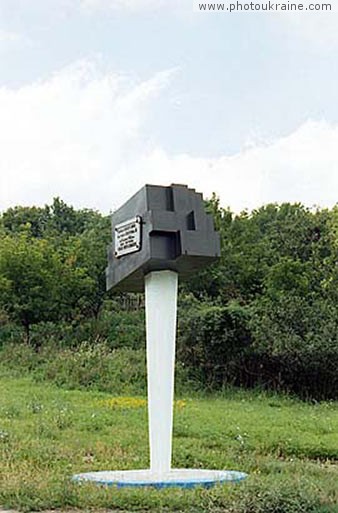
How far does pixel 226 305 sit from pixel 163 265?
13.1 meters

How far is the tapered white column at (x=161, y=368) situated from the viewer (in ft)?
26.9

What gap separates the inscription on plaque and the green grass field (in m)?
2.26

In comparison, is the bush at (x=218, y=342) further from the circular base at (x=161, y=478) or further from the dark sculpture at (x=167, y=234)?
the circular base at (x=161, y=478)

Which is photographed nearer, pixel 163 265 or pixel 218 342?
pixel 163 265

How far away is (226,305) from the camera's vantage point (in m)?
21.2

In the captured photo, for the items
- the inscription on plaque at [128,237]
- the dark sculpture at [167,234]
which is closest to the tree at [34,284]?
the inscription on plaque at [128,237]

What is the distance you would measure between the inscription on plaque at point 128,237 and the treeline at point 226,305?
10.0 meters

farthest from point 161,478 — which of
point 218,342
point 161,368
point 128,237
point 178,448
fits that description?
point 218,342

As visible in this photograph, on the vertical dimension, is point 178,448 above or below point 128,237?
below

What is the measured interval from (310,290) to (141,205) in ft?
49.3

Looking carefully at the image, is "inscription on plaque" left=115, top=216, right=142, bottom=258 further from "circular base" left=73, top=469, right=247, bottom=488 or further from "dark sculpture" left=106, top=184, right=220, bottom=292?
"circular base" left=73, top=469, right=247, bottom=488

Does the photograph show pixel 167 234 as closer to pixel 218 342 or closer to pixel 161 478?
pixel 161 478

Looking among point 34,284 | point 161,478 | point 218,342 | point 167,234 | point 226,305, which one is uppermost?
point 34,284

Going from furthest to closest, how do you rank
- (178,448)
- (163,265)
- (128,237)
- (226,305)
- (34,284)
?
(34,284) → (226,305) → (178,448) → (128,237) → (163,265)
